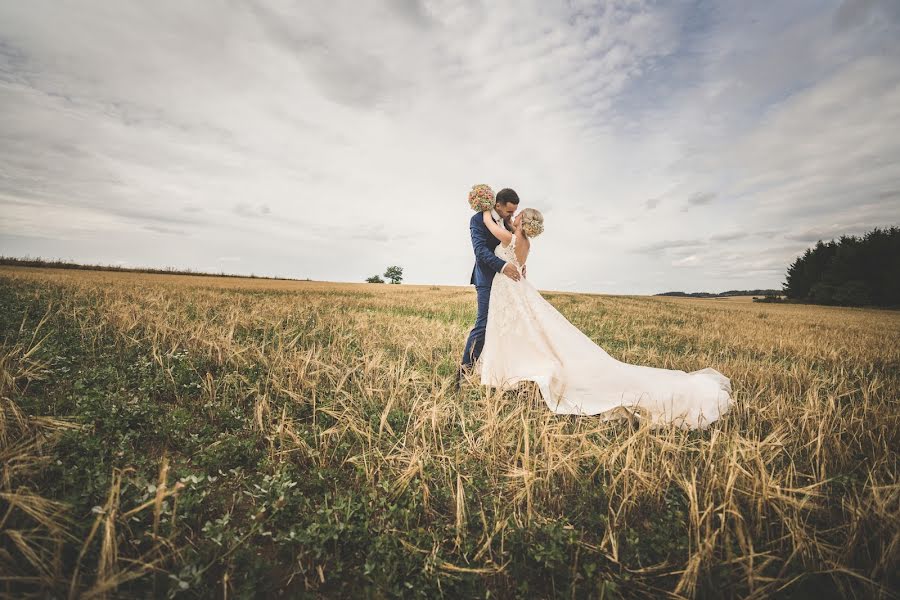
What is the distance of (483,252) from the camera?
5207 mm

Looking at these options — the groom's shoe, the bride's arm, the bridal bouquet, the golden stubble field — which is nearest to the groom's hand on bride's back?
the bride's arm

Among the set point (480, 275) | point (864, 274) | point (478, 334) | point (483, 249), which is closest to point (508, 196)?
point (483, 249)

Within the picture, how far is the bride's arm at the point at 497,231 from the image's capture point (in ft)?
16.8

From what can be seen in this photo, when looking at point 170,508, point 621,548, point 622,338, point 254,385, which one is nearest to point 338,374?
point 254,385

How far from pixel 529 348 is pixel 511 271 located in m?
1.19

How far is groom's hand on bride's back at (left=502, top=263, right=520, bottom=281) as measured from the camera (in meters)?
5.09

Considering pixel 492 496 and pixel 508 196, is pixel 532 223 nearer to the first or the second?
pixel 508 196

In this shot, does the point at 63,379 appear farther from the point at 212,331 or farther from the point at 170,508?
the point at 170,508

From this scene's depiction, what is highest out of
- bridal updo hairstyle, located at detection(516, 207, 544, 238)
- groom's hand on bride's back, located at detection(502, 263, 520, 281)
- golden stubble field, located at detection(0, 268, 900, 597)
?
bridal updo hairstyle, located at detection(516, 207, 544, 238)

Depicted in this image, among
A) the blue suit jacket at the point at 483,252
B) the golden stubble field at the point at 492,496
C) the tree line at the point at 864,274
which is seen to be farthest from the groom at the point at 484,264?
the tree line at the point at 864,274

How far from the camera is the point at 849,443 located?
139 inches

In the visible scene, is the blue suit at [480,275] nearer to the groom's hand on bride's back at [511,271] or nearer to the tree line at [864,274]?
the groom's hand on bride's back at [511,271]

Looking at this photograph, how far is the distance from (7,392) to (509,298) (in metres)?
5.83

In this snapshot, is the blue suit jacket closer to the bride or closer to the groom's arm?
the groom's arm
